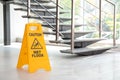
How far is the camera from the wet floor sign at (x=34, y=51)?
3.40 meters

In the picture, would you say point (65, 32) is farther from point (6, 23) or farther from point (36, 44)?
point (6, 23)

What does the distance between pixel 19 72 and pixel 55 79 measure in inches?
26.6

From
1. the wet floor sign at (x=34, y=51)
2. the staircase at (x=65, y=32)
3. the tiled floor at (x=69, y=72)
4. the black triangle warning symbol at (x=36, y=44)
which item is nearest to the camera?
the tiled floor at (x=69, y=72)

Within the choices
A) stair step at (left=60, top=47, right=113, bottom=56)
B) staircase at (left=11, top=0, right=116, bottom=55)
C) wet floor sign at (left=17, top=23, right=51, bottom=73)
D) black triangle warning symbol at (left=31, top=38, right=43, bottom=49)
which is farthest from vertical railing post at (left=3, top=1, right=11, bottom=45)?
black triangle warning symbol at (left=31, top=38, right=43, bottom=49)

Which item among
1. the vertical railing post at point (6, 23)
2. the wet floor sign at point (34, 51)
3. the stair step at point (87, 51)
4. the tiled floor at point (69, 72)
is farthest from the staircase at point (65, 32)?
the vertical railing post at point (6, 23)

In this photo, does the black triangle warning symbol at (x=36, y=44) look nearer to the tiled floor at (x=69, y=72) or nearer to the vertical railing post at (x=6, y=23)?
the tiled floor at (x=69, y=72)

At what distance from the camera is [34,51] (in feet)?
11.5

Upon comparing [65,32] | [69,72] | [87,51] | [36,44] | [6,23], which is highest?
[6,23]

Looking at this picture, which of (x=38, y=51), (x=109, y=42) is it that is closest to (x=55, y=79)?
(x=38, y=51)

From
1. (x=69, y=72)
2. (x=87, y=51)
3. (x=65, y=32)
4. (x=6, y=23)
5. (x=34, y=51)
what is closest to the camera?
(x=69, y=72)

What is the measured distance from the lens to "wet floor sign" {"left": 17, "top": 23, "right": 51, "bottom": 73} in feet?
11.2

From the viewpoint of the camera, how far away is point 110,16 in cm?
616

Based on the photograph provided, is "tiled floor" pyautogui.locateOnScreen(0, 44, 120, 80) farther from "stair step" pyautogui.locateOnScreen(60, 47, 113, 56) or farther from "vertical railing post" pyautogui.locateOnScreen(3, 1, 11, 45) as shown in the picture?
"vertical railing post" pyautogui.locateOnScreen(3, 1, 11, 45)

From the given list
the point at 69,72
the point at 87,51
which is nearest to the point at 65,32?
the point at 87,51
